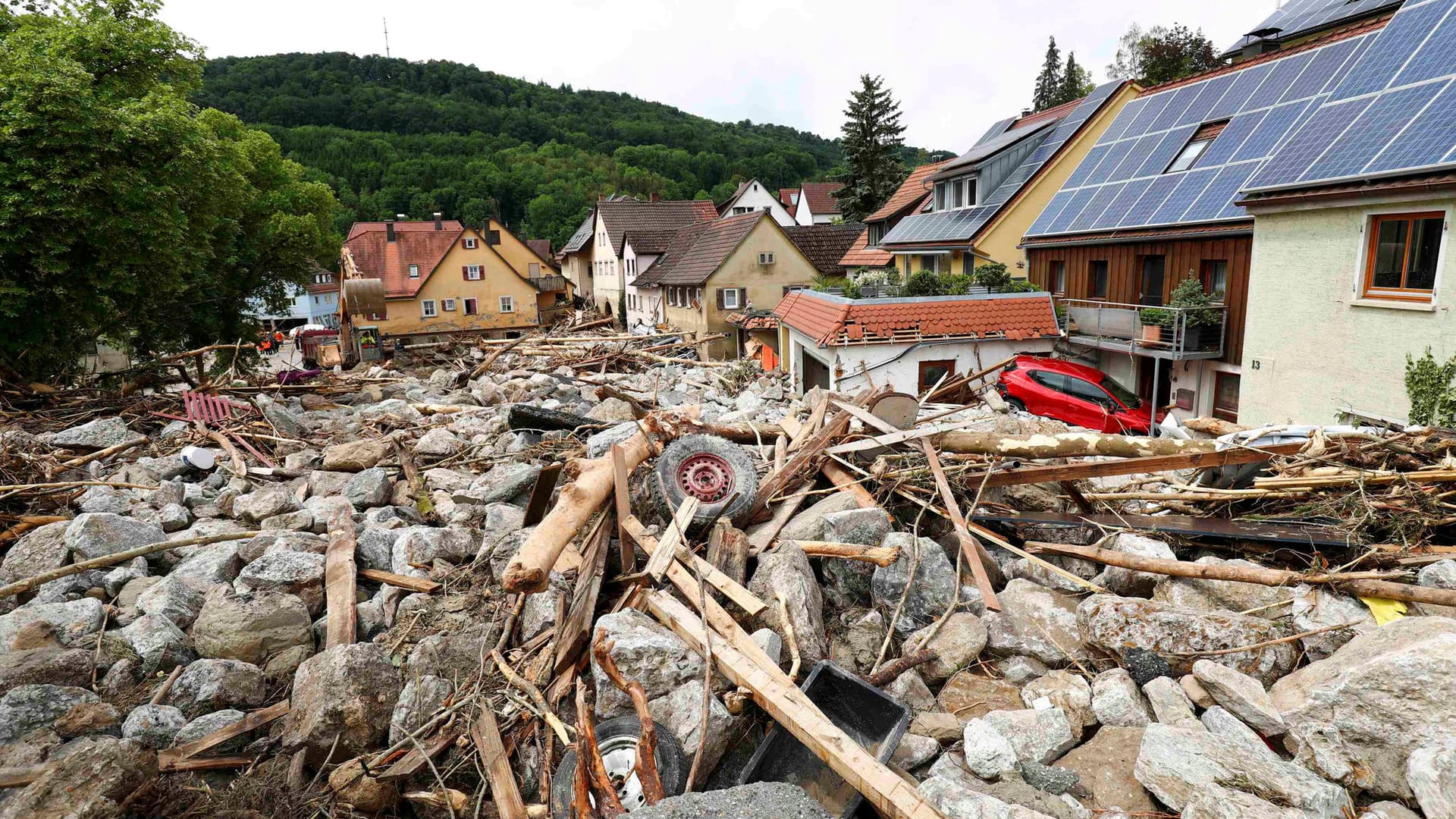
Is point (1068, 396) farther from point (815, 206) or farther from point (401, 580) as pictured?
point (815, 206)

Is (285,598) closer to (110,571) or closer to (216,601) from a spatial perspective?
(216,601)

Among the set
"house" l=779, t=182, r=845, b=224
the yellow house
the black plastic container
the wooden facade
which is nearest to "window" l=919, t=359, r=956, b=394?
the wooden facade

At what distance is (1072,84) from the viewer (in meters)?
65.8

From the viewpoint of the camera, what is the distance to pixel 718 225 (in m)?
40.8

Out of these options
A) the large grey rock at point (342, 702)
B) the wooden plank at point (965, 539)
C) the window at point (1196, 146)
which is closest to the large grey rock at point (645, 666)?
the large grey rock at point (342, 702)

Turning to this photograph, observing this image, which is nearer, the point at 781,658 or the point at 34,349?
the point at 781,658

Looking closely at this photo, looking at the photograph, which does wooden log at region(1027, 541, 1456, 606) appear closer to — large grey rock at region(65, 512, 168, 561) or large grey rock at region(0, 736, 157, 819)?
large grey rock at region(0, 736, 157, 819)

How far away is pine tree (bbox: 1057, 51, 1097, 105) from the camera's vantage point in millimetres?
64938

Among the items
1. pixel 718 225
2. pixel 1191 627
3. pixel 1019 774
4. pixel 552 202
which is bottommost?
pixel 1019 774

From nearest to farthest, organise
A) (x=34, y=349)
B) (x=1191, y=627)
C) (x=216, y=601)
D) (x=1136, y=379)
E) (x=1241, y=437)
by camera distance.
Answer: (x=1191, y=627) → (x=216, y=601) → (x=1241, y=437) → (x=34, y=349) → (x=1136, y=379)

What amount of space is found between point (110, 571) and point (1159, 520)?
10663 mm

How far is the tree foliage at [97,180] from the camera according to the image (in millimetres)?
14648

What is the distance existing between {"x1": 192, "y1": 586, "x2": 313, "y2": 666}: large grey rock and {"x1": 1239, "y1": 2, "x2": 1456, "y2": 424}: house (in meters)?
14.9

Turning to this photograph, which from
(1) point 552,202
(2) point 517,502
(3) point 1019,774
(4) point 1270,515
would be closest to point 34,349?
(2) point 517,502
